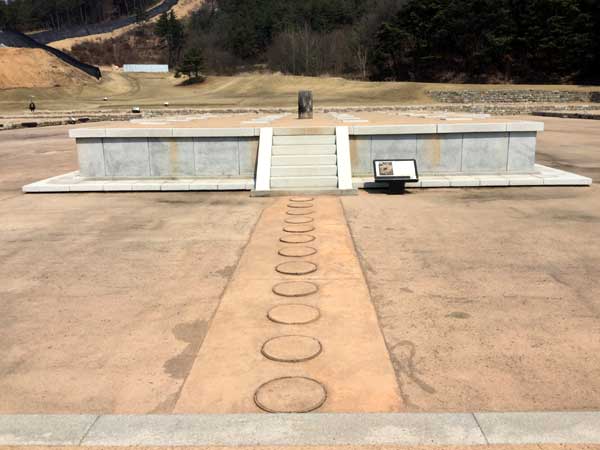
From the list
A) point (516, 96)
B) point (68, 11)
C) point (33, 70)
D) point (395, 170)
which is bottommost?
point (516, 96)

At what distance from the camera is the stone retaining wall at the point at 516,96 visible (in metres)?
48.9

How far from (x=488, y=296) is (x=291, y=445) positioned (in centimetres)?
304

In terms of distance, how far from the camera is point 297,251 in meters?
6.77

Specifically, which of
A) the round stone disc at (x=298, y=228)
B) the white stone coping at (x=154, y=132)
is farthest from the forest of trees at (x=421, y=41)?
the round stone disc at (x=298, y=228)

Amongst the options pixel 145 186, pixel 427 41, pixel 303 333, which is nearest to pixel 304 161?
pixel 145 186

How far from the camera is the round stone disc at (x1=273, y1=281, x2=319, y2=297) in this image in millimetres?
5348

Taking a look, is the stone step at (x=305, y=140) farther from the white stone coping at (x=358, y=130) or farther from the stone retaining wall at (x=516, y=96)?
the stone retaining wall at (x=516, y=96)

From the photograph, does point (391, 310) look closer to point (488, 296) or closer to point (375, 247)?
point (488, 296)

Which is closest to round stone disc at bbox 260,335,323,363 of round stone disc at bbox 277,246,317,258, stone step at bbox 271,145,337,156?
round stone disc at bbox 277,246,317,258

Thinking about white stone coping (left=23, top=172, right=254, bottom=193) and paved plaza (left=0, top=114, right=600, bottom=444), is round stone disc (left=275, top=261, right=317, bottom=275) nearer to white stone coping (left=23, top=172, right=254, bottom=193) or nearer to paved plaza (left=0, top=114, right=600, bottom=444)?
paved plaza (left=0, top=114, right=600, bottom=444)

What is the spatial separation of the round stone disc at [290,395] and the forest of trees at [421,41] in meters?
68.2

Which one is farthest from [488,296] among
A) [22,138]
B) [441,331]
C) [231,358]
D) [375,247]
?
[22,138]

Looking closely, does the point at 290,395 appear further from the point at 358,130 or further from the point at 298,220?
the point at 358,130

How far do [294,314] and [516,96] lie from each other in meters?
50.8
